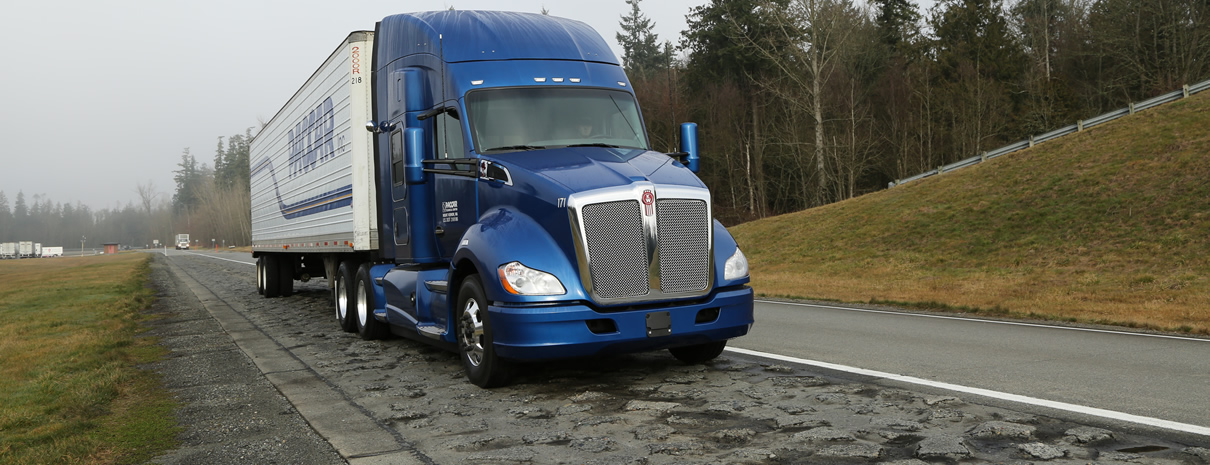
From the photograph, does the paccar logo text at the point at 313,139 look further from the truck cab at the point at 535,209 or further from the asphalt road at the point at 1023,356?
the asphalt road at the point at 1023,356

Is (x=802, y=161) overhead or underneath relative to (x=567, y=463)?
overhead

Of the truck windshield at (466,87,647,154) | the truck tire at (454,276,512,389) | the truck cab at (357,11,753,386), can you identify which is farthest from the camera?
the truck windshield at (466,87,647,154)

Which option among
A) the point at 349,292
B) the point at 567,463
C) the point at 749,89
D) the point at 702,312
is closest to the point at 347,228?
the point at 349,292

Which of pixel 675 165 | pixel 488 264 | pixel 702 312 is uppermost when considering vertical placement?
pixel 675 165

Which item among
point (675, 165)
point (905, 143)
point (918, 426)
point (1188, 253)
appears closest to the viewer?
point (918, 426)

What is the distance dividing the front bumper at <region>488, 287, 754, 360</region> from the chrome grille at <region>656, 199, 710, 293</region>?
19 centimetres

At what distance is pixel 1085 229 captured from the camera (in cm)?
2222

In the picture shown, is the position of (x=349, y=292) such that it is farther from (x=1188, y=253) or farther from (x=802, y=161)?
(x=802, y=161)

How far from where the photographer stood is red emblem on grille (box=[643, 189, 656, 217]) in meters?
6.55

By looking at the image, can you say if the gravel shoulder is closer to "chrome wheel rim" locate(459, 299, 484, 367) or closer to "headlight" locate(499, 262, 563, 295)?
"chrome wheel rim" locate(459, 299, 484, 367)

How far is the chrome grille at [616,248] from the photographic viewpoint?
6.41 meters

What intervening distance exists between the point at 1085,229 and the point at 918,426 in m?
20.2

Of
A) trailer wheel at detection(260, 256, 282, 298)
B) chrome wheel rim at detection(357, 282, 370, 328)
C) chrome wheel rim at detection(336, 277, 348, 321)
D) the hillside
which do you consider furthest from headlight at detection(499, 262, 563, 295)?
trailer wheel at detection(260, 256, 282, 298)

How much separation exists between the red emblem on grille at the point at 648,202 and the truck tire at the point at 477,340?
1.44 metres
